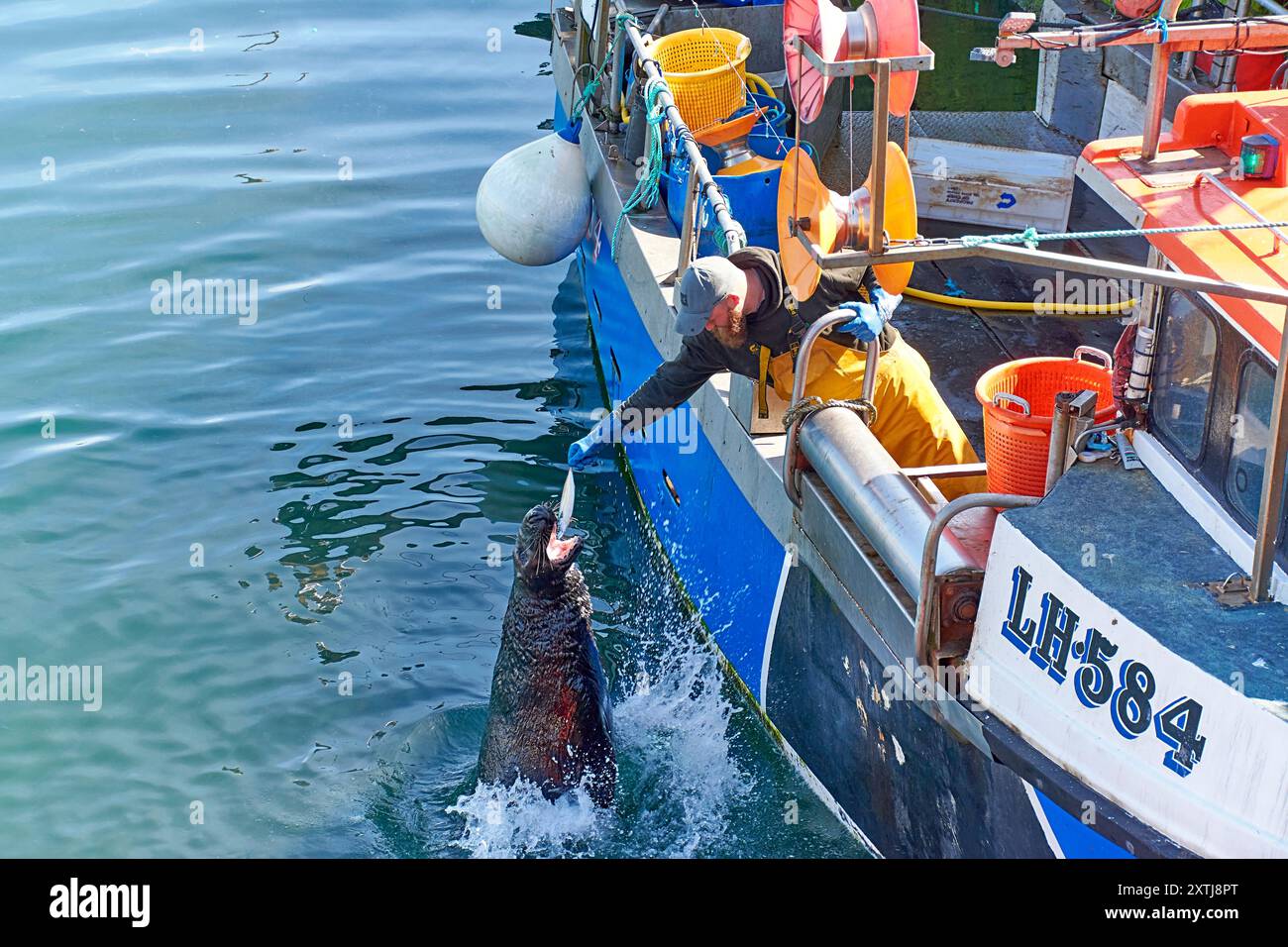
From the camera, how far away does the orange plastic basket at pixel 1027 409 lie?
5.06m

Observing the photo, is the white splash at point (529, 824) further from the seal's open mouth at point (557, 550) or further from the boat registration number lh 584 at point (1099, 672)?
the boat registration number lh 584 at point (1099, 672)

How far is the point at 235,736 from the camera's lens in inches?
292

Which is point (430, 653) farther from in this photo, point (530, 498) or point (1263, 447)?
point (1263, 447)

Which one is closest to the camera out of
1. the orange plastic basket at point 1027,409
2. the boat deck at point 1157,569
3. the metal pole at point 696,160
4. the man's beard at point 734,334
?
the boat deck at point 1157,569

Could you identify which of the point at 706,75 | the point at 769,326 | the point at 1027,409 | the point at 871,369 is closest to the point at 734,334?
the point at 769,326

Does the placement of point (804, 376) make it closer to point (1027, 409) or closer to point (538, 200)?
point (1027, 409)

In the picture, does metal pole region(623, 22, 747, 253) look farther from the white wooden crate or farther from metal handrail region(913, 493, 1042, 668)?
metal handrail region(913, 493, 1042, 668)

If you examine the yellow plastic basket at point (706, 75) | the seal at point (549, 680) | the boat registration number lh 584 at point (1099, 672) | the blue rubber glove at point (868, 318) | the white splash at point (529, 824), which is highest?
the yellow plastic basket at point (706, 75)

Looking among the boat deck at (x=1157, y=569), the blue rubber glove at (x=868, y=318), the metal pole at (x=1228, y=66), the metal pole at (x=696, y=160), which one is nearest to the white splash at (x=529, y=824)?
the blue rubber glove at (x=868, y=318)

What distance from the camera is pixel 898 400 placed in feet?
20.3

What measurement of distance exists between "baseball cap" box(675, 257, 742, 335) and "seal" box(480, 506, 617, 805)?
3.43 feet

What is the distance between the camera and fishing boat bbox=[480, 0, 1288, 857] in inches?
160

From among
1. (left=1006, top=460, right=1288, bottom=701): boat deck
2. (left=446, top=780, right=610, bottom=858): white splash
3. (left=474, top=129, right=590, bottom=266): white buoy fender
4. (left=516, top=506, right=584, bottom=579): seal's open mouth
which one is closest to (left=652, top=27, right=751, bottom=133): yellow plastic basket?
(left=474, top=129, right=590, bottom=266): white buoy fender

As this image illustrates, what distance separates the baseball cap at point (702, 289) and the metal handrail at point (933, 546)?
4.92ft
